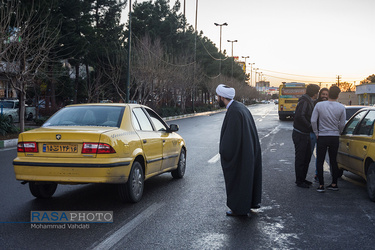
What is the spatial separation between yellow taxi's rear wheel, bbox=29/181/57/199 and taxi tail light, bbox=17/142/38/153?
0.55 metres

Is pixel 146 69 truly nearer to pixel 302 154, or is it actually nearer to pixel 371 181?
pixel 302 154

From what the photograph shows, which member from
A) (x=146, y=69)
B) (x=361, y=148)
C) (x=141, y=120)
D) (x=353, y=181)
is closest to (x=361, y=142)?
(x=361, y=148)

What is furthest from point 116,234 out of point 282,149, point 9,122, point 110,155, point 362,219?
point 9,122

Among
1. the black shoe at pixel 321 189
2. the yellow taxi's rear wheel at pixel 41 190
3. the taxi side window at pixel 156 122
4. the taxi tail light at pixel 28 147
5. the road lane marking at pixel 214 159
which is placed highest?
the taxi side window at pixel 156 122

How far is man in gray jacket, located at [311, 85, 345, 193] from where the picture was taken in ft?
23.9

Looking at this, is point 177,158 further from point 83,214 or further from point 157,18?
point 157,18

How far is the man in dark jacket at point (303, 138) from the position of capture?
769cm

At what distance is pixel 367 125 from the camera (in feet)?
23.9

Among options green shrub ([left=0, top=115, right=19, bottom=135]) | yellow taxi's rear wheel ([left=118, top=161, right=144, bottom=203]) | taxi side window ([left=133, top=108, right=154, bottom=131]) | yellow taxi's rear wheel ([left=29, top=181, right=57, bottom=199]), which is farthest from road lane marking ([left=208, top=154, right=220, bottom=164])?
green shrub ([left=0, top=115, right=19, bottom=135])

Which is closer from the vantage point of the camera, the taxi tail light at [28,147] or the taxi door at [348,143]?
the taxi tail light at [28,147]

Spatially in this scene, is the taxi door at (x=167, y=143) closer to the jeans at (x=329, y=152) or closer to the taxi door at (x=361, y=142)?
the jeans at (x=329, y=152)

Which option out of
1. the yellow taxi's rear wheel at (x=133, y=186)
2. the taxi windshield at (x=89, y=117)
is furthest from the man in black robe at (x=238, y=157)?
the taxi windshield at (x=89, y=117)

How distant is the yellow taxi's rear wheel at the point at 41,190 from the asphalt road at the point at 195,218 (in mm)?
125

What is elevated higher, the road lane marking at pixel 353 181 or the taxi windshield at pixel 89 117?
the taxi windshield at pixel 89 117
